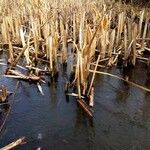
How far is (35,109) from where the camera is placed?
6195 mm

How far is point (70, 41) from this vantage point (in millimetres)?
9977

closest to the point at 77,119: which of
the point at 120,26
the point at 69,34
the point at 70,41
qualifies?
the point at 120,26

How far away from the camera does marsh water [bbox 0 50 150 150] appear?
519cm

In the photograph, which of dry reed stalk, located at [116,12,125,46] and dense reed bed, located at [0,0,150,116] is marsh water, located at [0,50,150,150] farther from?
dry reed stalk, located at [116,12,125,46]

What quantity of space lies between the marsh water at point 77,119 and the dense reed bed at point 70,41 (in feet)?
0.94

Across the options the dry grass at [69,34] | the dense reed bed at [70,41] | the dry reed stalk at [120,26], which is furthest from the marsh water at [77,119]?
the dry reed stalk at [120,26]

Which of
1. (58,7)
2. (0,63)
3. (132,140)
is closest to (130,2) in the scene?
(58,7)

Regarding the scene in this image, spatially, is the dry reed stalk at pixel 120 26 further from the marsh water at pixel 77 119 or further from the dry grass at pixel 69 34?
the marsh water at pixel 77 119

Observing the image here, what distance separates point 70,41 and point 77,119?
14.6 feet

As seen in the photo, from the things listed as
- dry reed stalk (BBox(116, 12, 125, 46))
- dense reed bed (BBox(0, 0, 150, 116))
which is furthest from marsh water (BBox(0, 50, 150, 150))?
dry reed stalk (BBox(116, 12, 125, 46))

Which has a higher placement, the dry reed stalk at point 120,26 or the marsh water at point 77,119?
the dry reed stalk at point 120,26

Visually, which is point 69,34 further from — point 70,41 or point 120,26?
point 120,26

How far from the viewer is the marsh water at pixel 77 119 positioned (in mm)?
5188

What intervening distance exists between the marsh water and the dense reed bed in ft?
0.94
